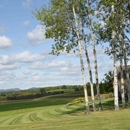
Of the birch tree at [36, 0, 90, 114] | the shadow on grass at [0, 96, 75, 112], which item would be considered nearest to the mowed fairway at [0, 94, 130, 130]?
the birch tree at [36, 0, 90, 114]

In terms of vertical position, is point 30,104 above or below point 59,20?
below

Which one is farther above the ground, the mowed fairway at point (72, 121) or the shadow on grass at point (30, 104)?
the mowed fairway at point (72, 121)

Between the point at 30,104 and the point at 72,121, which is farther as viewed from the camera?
the point at 30,104

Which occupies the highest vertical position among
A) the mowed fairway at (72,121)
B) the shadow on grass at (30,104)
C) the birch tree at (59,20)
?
the birch tree at (59,20)

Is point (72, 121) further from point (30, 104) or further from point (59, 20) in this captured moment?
point (30, 104)

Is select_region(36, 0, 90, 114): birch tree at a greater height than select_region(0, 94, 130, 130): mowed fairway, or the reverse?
select_region(36, 0, 90, 114): birch tree

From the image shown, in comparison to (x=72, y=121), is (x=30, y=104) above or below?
below

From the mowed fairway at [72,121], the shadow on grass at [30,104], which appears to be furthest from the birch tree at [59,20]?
the shadow on grass at [30,104]

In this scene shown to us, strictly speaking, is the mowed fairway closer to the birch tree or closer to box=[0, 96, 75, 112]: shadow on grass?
the birch tree

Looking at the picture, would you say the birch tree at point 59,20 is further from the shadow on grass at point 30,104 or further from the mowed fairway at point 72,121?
the shadow on grass at point 30,104

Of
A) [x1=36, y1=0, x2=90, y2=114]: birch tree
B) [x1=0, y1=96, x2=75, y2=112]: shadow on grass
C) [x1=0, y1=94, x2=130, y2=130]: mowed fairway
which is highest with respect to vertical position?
[x1=36, y1=0, x2=90, y2=114]: birch tree

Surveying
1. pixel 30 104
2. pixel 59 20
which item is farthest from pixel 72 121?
pixel 30 104

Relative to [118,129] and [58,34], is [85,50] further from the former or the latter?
[118,129]

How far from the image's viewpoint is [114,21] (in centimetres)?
2475
